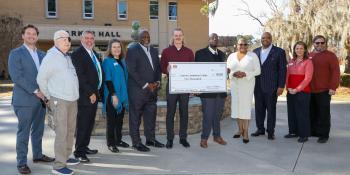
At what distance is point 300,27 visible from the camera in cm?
2306

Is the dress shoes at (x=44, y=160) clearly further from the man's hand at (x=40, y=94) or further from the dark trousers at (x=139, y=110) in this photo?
the dark trousers at (x=139, y=110)

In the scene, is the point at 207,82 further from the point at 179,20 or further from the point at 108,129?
the point at 179,20

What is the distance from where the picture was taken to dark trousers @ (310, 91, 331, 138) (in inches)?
335

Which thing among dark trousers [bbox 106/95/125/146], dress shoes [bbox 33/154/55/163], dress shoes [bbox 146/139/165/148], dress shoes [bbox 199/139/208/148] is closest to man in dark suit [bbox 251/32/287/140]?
dress shoes [bbox 199/139/208/148]

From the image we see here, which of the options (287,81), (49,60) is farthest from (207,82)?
(49,60)

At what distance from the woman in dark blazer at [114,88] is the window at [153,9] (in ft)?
94.2

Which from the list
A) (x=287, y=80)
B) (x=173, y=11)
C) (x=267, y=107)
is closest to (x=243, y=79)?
(x=267, y=107)

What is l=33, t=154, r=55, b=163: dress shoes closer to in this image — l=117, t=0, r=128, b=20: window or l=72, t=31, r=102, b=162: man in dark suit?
l=72, t=31, r=102, b=162: man in dark suit

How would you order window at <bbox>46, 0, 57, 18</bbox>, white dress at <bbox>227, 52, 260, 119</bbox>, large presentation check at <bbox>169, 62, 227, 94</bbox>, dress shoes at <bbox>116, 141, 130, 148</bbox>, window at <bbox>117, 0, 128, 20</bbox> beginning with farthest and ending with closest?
window at <bbox>117, 0, 128, 20</bbox> < window at <bbox>46, 0, 57, 18</bbox> < white dress at <bbox>227, 52, 260, 119</bbox> < dress shoes at <bbox>116, 141, 130, 148</bbox> < large presentation check at <bbox>169, 62, 227, 94</bbox>

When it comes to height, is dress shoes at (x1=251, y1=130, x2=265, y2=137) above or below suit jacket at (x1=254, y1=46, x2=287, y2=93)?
below

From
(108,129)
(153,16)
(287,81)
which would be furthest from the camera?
(153,16)

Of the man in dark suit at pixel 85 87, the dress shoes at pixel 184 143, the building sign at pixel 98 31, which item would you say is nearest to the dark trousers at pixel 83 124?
the man in dark suit at pixel 85 87

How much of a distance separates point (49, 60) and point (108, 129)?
2089 mm

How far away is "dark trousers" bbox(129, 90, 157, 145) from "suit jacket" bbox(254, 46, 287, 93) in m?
2.32
